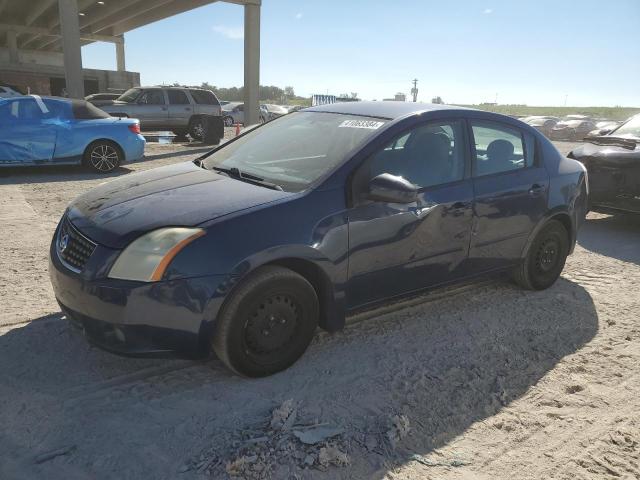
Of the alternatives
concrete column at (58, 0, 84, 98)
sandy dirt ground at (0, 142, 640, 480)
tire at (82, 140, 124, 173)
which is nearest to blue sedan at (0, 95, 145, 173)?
tire at (82, 140, 124, 173)

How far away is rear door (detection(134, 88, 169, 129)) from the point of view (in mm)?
16906

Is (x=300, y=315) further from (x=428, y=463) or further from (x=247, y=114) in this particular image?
(x=247, y=114)

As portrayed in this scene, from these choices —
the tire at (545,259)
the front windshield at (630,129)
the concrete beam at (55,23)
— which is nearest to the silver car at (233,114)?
the concrete beam at (55,23)

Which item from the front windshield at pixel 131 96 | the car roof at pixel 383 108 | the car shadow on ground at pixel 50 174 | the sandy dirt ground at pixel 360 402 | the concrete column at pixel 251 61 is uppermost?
the concrete column at pixel 251 61

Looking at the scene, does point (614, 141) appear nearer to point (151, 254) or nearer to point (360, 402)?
point (360, 402)

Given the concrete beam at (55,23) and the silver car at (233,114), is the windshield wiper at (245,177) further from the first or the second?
the concrete beam at (55,23)

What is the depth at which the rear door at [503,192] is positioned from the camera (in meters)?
3.86

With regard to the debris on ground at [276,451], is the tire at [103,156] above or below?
above

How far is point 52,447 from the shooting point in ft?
7.92

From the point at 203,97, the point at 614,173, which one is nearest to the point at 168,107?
the point at 203,97

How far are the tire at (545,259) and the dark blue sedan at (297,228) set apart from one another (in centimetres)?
7

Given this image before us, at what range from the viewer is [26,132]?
913 centimetres

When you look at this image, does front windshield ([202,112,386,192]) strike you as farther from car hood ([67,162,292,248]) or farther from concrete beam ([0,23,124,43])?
concrete beam ([0,23,124,43])

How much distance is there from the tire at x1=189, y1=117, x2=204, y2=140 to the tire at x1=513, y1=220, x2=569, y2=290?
1485 cm
